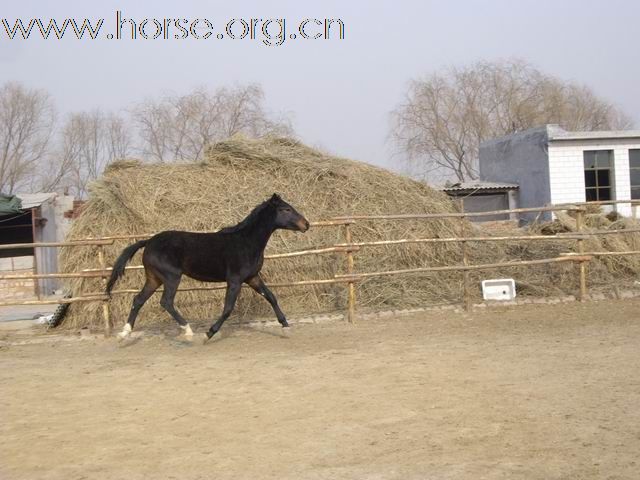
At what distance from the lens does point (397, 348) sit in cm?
730

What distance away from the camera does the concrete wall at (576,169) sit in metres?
20.6

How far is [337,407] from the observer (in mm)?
4980

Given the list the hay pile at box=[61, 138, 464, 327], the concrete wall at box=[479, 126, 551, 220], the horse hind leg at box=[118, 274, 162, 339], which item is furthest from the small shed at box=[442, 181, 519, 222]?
the horse hind leg at box=[118, 274, 162, 339]

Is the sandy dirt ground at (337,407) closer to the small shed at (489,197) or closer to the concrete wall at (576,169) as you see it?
the concrete wall at (576,169)

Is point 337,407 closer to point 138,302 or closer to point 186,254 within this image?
point 186,254

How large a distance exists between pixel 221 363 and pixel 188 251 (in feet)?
5.52

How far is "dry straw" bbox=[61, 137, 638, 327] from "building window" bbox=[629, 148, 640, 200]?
9605mm

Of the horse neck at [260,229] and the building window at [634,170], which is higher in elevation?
the building window at [634,170]

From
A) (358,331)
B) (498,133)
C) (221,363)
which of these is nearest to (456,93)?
(498,133)

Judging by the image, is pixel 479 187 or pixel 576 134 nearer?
pixel 576 134

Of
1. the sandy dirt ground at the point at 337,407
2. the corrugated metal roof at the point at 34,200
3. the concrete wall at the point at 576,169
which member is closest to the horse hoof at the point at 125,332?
the sandy dirt ground at the point at 337,407

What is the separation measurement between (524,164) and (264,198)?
1327 centimetres

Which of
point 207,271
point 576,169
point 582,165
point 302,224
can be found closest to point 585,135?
point 582,165

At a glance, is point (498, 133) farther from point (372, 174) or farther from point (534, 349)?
point (534, 349)
